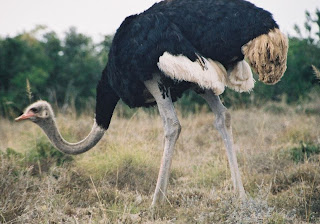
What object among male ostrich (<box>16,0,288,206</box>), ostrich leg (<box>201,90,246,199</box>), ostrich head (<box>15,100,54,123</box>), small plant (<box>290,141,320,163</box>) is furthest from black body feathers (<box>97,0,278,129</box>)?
small plant (<box>290,141,320,163</box>)

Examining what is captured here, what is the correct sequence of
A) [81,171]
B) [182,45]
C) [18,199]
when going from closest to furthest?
[182,45], [18,199], [81,171]

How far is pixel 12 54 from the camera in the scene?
41.5 ft

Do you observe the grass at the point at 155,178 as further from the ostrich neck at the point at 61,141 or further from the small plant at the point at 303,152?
the ostrich neck at the point at 61,141

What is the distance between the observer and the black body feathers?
3133mm

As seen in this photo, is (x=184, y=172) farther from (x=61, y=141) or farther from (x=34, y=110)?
(x=34, y=110)

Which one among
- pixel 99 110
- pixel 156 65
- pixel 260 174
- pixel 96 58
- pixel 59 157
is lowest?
pixel 260 174

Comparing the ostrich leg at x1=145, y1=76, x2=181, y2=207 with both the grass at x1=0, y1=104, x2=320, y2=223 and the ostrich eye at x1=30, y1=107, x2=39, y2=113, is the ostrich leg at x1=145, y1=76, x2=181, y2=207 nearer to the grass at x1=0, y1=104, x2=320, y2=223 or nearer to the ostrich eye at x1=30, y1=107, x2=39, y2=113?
the grass at x1=0, y1=104, x2=320, y2=223

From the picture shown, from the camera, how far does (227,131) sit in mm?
3617

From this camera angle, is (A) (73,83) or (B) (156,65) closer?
(B) (156,65)

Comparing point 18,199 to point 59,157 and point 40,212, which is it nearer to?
point 40,212

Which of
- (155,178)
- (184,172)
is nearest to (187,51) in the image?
(155,178)

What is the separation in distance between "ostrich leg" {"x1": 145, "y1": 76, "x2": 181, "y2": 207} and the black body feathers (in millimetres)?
92

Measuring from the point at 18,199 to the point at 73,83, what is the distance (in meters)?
9.95

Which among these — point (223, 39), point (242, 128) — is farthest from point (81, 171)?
point (242, 128)
